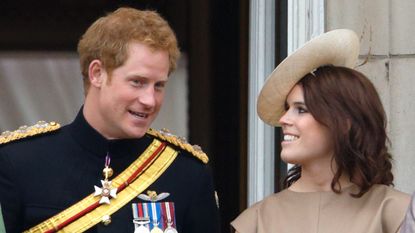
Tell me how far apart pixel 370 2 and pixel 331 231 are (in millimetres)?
1764

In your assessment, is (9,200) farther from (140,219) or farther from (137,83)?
(137,83)

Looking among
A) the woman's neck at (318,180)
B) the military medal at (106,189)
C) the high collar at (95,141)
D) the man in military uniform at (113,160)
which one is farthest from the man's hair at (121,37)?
the woman's neck at (318,180)

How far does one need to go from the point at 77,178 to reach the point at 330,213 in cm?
78

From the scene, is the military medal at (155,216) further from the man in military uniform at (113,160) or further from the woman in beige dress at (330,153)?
the woman in beige dress at (330,153)

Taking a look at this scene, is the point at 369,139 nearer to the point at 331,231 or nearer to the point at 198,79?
the point at 331,231

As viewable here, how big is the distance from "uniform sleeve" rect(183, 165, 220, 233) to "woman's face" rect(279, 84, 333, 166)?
382 millimetres

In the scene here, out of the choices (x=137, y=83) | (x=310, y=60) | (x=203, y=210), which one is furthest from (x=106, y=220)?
(x=310, y=60)

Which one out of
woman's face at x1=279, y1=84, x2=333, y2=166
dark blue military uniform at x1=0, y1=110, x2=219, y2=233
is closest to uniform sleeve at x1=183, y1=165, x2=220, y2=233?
dark blue military uniform at x1=0, y1=110, x2=219, y2=233

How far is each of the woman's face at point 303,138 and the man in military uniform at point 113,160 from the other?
1.30 feet

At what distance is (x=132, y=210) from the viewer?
358 cm

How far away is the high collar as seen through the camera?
3566 millimetres

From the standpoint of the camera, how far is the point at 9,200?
11.3 ft

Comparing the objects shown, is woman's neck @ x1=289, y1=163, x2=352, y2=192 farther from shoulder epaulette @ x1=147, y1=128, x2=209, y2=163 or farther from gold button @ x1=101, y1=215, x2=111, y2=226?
gold button @ x1=101, y1=215, x2=111, y2=226

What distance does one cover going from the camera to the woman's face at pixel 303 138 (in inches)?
132
